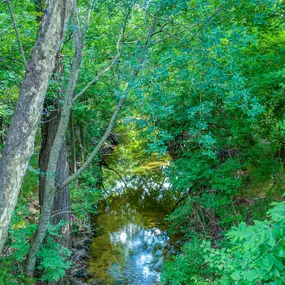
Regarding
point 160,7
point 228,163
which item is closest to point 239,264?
point 160,7

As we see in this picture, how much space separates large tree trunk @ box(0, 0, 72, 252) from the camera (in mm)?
2994

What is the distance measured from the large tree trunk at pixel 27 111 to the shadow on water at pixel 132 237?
409 cm

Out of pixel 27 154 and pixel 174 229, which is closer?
pixel 27 154

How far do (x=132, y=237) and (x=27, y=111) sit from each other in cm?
624

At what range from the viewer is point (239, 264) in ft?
7.47

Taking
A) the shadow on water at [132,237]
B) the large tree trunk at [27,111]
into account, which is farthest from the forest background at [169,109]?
the shadow on water at [132,237]

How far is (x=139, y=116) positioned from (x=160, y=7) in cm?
164

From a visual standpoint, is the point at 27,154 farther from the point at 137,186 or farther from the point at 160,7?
the point at 137,186

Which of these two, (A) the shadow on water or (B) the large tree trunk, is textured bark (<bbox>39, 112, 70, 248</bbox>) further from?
(B) the large tree trunk

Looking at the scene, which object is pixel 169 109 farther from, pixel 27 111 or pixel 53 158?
pixel 53 158

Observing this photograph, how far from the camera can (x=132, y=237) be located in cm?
842

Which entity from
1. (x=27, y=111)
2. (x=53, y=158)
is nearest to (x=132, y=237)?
(x=53, y=158)

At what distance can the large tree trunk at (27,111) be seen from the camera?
2.99m

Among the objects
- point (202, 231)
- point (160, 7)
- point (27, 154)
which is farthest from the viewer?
point (202, 231)
